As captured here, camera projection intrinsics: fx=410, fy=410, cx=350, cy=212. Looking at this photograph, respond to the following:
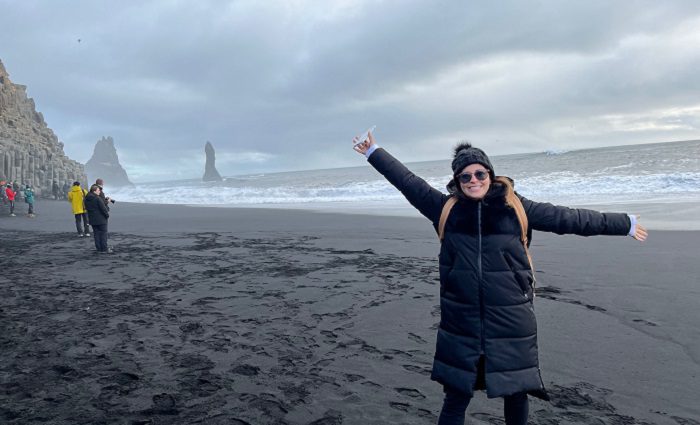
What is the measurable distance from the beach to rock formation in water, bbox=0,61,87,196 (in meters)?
34.3

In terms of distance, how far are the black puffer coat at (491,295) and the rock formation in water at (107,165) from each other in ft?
628

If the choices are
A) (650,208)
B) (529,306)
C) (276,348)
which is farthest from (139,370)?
(650,208)

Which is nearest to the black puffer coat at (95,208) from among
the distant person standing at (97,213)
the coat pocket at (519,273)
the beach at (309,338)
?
the distant person standing at (97,213)

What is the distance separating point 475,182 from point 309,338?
Result: 3.28 metres

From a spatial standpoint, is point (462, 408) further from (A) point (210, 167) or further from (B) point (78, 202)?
(A) point (210, 167)

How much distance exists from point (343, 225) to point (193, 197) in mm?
35561

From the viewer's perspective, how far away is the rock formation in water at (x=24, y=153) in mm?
36188

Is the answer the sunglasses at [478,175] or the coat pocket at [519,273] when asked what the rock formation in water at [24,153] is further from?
the coat pocket at [519,273]

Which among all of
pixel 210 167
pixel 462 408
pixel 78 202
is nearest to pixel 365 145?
pixel 462 408

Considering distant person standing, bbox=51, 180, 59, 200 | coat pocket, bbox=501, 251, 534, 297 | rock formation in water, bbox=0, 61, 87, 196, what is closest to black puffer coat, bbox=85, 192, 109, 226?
coat pocket, bbox=501, 251, 534, 297

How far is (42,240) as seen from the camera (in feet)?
46.1

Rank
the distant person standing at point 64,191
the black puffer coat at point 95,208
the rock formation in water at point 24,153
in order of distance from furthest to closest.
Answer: the distant person standing at point 64,191 < the rock formation in water at point 24,153 < the black puffer coat at point 95,208

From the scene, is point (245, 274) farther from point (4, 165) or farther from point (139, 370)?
point (4, 165)

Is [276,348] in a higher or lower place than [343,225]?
lower
